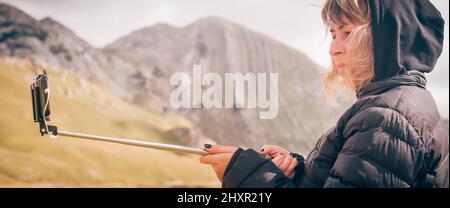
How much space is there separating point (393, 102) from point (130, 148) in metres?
13.7

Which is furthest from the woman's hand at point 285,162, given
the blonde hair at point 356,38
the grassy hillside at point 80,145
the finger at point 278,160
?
the grassy hillside at point 80,145

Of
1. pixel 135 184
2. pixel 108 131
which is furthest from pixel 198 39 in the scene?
pixel 135 184

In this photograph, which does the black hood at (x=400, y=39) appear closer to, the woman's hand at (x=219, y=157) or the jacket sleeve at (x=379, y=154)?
the jacket sleeve at (x=379, y=154)

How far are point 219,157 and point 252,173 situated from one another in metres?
0.15

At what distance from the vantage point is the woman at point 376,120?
1.55 metres

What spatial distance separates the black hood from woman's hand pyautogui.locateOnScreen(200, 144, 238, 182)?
1.99ft

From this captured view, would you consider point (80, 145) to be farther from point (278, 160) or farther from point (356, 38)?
point (356, 38)

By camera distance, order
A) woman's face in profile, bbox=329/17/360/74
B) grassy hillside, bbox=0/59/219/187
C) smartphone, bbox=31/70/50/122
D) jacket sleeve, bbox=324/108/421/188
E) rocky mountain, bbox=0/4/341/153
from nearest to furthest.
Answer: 1. jacket sleeve, bbox=324/108/421/188
2. woman's face in profile, bbox=329/17/360/74
3. smartphone, bbox=31/70/50/122
4. grassy hillside, bbox=0/59/219/187
5. rocky mountain, bbox=0/4/341/153

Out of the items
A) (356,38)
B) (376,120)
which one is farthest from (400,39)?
(376,120)

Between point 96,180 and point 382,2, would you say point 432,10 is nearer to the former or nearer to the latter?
point 382,2

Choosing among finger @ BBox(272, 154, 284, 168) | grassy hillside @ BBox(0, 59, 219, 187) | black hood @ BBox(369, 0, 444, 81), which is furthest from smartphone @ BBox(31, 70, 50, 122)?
grassy hillside @ BBox(0, 59, 219, 187)

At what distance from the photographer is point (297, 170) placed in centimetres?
187

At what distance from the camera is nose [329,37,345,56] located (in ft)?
5.88

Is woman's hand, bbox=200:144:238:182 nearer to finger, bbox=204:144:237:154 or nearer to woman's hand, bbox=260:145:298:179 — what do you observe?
finger, bbox=204:144:237:154
